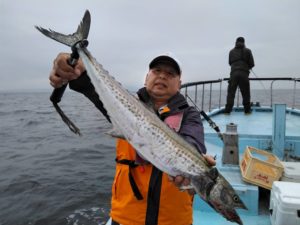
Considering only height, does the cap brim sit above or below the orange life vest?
above

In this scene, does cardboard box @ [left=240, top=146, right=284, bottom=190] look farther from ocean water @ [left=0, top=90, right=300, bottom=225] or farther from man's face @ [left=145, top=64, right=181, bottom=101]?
ocean water @ [left=0, top=90, right=300, bottom=225]

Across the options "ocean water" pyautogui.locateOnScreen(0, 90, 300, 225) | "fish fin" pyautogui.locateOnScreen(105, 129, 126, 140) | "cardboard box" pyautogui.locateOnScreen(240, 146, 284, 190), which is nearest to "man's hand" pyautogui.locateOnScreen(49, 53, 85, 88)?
"fish fin" pyautogui.locateOnScreen(105, 129, 126, 140)

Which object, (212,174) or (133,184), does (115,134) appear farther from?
(212,174)

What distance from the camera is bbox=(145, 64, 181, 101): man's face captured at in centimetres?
315

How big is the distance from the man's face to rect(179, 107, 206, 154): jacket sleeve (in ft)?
0.84

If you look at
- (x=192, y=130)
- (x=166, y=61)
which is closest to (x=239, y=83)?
(x=166, y=61)

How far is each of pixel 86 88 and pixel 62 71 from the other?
1.09ft

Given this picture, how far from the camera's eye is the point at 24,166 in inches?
464

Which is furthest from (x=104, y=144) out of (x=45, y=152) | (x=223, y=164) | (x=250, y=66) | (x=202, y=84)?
(x=223, y=164)

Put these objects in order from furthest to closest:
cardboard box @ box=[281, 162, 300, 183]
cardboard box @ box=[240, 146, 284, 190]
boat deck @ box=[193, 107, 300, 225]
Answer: cardboard box @ box=[240, 146, 284, 190] < cardboard box @ box=[281, 162, 300, 183] < boat deck @ box=[193, 107, 300, 225]

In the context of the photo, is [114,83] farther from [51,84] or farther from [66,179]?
[66,179]

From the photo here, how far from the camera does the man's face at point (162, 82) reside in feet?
10.3

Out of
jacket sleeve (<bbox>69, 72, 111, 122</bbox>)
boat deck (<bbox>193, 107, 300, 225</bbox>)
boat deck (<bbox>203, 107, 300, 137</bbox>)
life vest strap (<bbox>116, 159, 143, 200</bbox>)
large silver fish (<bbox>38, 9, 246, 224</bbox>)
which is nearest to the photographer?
large silver fish (<bbox>38, 9, 246, 224</bbox>)

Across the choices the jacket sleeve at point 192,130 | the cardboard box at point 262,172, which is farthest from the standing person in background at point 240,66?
the jacket sleeve at point 192,130
